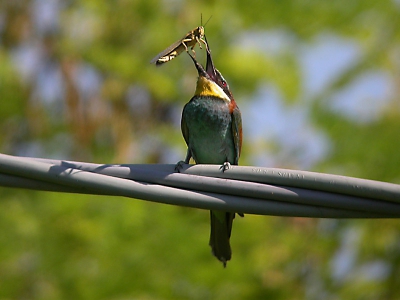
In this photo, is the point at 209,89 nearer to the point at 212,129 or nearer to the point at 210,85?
the point at 210,85

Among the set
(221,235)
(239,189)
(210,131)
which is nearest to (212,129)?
(210,131)

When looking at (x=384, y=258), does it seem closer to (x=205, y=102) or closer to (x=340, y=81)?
(x=340, y=81)

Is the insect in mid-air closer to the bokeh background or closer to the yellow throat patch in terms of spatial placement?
the yellow throat patch

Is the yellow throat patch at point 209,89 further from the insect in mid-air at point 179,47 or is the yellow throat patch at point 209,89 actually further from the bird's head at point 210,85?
the insect in mid-air at point 179,47

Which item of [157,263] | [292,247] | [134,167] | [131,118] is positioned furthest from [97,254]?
[134,167]

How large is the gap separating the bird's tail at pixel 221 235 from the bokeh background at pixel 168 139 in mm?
3018

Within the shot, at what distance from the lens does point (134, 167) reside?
2.68 metres

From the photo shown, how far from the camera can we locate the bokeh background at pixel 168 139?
722cm

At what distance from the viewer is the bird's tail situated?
400cm

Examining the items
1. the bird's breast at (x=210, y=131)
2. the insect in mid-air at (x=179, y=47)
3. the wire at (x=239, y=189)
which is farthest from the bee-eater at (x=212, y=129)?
the wire at (x=239, y=189)

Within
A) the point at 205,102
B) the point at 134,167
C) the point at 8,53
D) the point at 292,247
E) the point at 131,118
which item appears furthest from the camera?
the point at 131,118

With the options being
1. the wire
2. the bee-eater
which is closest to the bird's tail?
the bee-eater

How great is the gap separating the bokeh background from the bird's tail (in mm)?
3018

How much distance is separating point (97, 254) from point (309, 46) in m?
4.35
